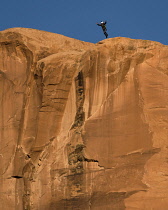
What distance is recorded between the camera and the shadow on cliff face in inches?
1775

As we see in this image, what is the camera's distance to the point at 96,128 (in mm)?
46344

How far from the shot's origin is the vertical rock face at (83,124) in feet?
148

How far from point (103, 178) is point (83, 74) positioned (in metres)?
5.66

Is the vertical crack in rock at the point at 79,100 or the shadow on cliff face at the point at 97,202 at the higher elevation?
the vertical crack in rock at the point at 79,100

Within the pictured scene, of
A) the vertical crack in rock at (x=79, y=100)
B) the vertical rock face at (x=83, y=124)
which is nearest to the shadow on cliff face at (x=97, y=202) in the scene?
the vertical rock face at (x=83, y=124)

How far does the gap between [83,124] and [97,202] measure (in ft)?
13.3

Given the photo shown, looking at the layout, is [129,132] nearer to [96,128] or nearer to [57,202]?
[96,128]

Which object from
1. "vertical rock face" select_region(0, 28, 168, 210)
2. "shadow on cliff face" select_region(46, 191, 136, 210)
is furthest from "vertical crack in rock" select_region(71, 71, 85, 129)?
"shadow on cliff face" select_region(46, 191, 136, 210)

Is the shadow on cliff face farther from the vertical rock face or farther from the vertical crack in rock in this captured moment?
the vertical crack in rock

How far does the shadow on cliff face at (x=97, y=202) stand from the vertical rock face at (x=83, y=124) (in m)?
0.05

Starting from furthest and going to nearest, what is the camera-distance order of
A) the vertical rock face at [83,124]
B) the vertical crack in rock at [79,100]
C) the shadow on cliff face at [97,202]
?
1. the vertical crack in rock at [79,100]
2. the vertical rock face at [83,124]
3. the shadow on cliff face at [97,202]

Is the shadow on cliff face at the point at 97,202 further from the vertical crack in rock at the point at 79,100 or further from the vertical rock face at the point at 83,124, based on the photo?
the vertical crack in rock at the point at 79,100

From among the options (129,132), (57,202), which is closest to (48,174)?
(57,202)

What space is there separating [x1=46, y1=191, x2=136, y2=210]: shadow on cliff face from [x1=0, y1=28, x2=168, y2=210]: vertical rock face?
5 centimetres
